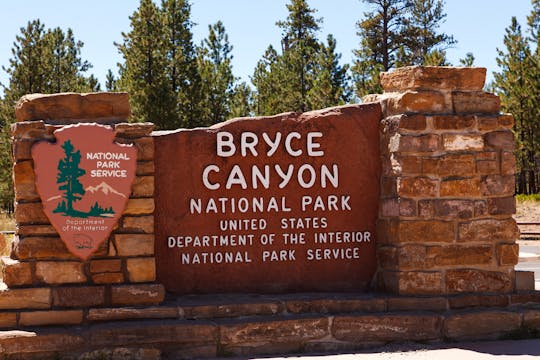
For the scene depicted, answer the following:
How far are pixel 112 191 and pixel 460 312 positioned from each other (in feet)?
10.1

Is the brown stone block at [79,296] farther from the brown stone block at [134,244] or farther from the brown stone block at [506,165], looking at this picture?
the brown stone block at [506,165]

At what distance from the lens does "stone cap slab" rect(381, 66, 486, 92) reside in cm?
620

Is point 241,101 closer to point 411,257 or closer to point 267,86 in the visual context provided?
point 267,86

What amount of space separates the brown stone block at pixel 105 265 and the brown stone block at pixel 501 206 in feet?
10.5

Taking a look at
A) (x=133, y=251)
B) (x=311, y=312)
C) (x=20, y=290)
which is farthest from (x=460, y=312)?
(x=20, y=290)

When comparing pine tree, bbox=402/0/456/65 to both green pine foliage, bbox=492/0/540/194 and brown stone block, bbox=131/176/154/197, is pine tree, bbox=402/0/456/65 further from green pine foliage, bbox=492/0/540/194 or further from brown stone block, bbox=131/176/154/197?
brown stone block, bbox=131/176/154/197

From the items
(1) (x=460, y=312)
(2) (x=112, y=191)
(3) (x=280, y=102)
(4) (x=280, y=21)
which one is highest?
(4) (x=280, y=21)

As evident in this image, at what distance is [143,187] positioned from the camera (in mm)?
Answer: 5672

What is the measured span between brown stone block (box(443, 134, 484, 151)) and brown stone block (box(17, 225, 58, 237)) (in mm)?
3341

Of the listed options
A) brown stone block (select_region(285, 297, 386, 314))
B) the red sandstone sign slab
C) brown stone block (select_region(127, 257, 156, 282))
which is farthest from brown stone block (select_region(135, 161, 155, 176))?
brown stone block (select_region(285, 297, 386, 314))

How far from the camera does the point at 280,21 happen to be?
31312mm

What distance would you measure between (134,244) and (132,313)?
539 millimetres

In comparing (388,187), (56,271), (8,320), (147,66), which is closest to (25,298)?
(8,320)

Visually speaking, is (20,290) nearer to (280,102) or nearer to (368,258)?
(368,258)
